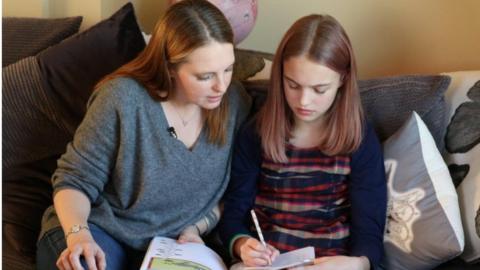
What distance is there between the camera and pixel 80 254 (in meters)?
1.20

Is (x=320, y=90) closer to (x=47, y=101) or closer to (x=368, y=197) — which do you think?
(x=368, y=197)

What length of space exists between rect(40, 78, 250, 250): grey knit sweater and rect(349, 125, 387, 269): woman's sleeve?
13.1 inches

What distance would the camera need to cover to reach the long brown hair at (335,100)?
1273mm

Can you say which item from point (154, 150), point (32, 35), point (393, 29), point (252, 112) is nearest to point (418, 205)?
point (252, 112)

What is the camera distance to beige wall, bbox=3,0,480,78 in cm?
170

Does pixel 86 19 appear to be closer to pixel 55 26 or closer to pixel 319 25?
pixel 55 26

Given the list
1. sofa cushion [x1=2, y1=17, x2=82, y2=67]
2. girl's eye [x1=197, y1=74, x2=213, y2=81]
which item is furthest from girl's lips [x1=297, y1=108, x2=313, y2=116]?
sofa cushion [x1=2, y1=17, x2=82, y2=67]

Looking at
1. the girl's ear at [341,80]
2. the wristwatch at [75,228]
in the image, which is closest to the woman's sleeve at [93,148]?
the wristwatch at [75,228]

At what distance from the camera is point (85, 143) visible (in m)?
1.34

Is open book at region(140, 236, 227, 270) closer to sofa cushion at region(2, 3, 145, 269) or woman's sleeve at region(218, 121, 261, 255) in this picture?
woman's sleeve at region(218, 121, 261, 255)

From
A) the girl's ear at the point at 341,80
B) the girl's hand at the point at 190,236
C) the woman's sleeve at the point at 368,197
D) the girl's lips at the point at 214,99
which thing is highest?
the girl's ear at the point at 341,80

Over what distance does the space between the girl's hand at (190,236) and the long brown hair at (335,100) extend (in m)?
0.27

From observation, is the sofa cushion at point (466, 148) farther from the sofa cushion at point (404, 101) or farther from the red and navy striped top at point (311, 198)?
the red and navy striped top at point (311, 198)

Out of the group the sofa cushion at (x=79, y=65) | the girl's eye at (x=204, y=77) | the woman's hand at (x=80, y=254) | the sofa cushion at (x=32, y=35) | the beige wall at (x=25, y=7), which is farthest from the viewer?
the beige wall at (x=25, y=7)
